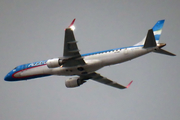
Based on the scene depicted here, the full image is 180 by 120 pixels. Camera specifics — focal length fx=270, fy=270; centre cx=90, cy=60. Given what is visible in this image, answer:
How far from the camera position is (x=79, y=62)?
34.6 meters

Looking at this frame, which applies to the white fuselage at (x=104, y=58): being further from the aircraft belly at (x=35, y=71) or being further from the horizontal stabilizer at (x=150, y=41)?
the aircraft belly at (x=35, y=71)

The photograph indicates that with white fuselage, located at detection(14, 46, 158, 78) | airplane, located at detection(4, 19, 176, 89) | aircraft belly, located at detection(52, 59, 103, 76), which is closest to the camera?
airplane, located at detection(4, 19, 176, 89)

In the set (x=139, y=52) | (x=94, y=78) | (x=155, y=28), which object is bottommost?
(x=94, y=78)

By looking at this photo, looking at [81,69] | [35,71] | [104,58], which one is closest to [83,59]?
[81,69]

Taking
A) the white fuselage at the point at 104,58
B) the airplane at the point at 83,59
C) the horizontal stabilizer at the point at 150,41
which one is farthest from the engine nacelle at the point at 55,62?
the horizontal stabilizer at the point at 150,41

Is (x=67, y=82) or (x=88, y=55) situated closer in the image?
(x=88, y=55)

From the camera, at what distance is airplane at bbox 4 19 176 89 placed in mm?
32031

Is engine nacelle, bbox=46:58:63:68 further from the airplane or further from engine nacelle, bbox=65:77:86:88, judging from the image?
engine nacelle, bbox=65:77:86:88

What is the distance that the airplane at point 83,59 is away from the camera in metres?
32.0

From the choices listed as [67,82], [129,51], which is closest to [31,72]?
[67,82]

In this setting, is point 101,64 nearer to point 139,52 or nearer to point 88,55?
point 88,55

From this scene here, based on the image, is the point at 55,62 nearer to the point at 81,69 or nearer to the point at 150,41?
the point at 81,69

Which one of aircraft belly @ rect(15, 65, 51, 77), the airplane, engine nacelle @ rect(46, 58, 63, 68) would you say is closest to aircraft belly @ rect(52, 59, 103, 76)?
the airplane

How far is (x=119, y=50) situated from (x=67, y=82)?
990 centimetres
